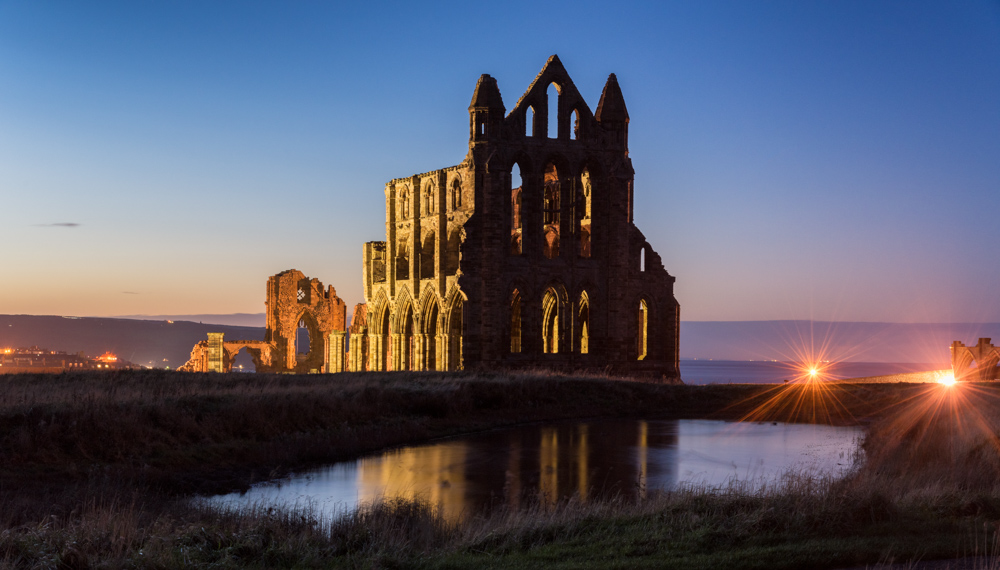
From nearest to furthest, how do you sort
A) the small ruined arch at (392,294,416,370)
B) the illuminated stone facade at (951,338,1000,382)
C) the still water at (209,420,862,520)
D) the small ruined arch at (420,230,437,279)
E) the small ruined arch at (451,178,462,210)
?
the still water at (209,420,862,520)
the small ruined arch at (451,178,462,210)
the small ruined arch at (420,230,437,279)
the small ruined arch at (392,294,416,370)
the illuminated stone facade at (951,338,1000,382)

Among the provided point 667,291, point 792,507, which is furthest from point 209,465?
point 667,291

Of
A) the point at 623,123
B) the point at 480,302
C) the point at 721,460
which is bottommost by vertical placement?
the point at 721,460

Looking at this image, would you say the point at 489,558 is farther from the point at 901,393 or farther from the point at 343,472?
the point at 901,393

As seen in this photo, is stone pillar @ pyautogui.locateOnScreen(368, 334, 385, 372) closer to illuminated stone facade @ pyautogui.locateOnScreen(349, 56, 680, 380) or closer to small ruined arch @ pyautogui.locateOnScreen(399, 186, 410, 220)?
illuminated stone facade @ pyautogui.locateOnScreen(349, 56, 680, 380)

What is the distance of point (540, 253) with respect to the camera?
45.7 metres

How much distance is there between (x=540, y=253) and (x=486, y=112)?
23.7 feet

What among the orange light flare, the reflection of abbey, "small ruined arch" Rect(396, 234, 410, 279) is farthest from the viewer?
"small ruined arch" Rect(396, 234, 410, 279)

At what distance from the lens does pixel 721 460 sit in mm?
22203

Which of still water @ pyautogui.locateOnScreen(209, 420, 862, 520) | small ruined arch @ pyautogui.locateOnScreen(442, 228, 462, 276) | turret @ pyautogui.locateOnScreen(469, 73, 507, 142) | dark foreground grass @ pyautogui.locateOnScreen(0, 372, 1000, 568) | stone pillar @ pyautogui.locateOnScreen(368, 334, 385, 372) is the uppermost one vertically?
turret @ pyautogui.locateOnScreen(469, 73, 507, 142)

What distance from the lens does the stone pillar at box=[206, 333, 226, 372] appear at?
210ft

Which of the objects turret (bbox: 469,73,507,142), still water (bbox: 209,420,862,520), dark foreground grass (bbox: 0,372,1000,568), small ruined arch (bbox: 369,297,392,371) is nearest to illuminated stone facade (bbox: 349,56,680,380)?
turret (bbox: 469,73,507,142)

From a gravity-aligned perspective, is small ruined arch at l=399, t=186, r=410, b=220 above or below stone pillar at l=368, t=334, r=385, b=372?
above

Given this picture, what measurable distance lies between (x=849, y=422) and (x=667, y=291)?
18298 millimetres

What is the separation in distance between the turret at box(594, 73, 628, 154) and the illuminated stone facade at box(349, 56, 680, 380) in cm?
6
